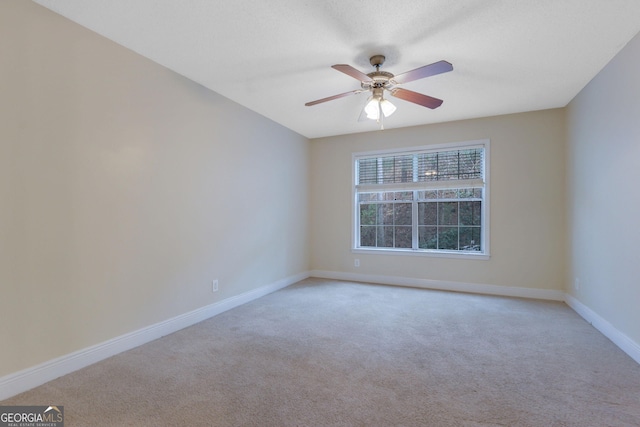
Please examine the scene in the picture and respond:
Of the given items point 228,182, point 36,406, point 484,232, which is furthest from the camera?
point 484,232

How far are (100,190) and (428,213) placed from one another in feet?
13.9

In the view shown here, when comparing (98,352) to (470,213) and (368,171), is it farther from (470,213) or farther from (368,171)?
(470,213)

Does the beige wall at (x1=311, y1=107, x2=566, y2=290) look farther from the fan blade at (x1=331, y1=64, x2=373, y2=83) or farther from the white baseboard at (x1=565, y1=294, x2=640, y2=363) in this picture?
the fan blade at (x1=331, y1=64, x2=373, y2=83)

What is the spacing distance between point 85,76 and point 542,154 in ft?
16.6

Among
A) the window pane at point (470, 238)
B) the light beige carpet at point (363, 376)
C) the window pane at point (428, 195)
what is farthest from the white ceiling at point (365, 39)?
the light beige carpet at point (363, 376)

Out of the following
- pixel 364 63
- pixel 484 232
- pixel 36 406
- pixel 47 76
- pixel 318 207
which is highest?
pixel 364 63

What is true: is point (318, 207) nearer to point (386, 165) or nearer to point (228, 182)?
point (386, 165)

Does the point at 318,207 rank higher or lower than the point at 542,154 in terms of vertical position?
lower

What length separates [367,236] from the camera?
5430 millimetres

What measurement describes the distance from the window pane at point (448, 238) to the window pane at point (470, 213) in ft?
0.62

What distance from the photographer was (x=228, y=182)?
12.3ft

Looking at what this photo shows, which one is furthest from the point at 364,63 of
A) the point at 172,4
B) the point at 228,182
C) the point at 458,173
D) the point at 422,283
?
the point at 422,283

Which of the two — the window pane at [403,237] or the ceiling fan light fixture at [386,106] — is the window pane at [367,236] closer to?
the window pane at [403,237]

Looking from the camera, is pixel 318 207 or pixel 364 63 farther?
pixel 318 207
